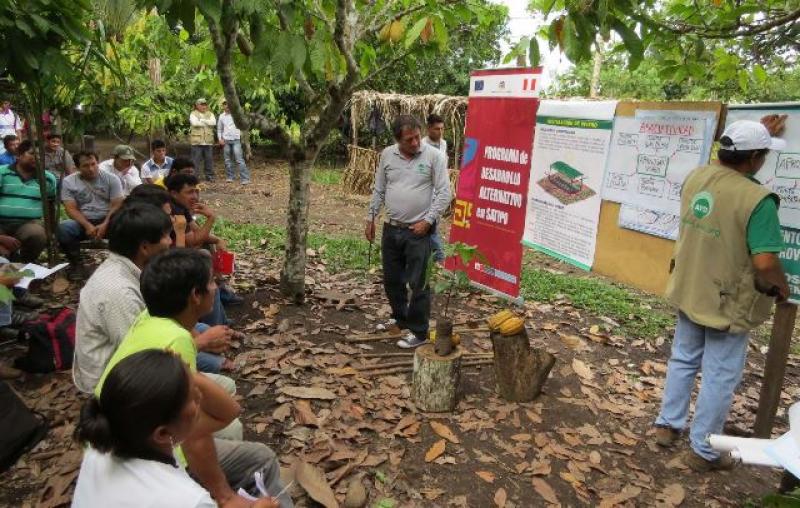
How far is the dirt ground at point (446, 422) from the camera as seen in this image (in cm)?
333

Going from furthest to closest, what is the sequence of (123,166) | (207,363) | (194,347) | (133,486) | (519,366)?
1. (123,166)
2. (519,366)
3. (207,363)
4. (194,347)
5. (133,486)

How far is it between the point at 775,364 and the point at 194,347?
10.9 feet

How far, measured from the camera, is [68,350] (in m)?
4.24

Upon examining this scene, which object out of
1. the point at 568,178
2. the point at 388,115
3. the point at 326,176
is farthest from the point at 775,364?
the point at 326,176

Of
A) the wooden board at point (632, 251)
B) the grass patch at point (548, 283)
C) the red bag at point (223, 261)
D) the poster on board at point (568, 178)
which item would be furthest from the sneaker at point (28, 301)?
the wooden board at point (632, 251)

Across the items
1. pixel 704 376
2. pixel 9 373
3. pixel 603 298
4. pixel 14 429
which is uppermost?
pixel 704 376

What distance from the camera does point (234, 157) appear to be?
1431 centimetres

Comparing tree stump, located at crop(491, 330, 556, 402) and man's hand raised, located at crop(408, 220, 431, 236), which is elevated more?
man's hand raised, located at crop(408, 220, 431, 236)

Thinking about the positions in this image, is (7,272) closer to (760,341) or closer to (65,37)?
(65,37)

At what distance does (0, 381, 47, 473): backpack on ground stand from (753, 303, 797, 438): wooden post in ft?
13.4

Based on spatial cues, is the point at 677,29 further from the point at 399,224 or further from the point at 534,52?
the point at 399,224

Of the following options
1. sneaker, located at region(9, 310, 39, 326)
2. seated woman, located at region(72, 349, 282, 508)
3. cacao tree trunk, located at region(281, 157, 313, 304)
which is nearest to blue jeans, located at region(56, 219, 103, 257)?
sneaker, located at region(9, 310, 39, 326)

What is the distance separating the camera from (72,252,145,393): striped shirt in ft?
9.41

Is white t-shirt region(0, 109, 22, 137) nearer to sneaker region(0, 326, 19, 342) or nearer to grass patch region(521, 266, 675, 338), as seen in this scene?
sneaker region(0, 326, 19, 342)
